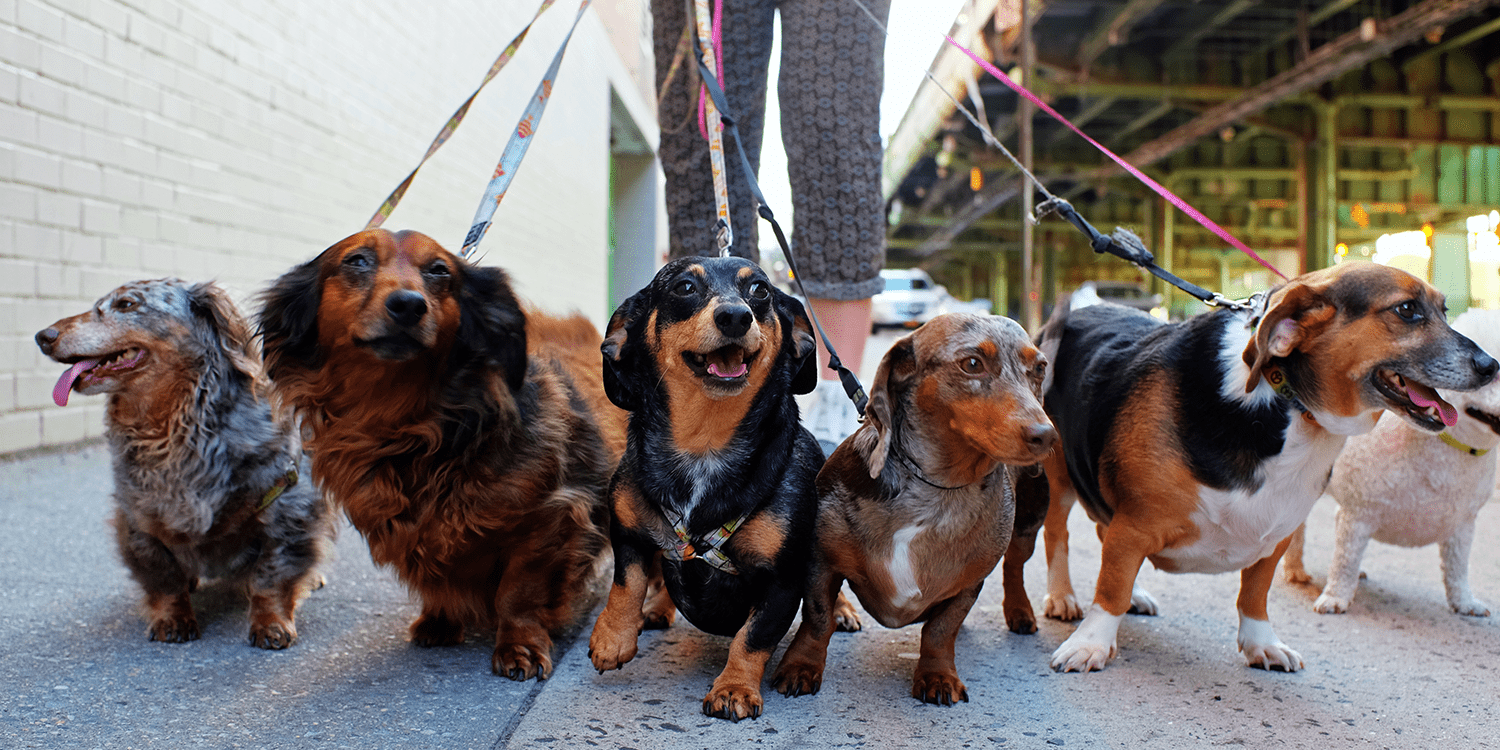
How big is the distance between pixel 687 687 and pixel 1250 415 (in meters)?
1.33

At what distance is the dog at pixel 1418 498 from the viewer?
2824 millimetres

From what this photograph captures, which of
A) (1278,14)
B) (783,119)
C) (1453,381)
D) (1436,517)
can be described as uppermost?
(1278,14)

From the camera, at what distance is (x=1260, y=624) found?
2363 millimetres

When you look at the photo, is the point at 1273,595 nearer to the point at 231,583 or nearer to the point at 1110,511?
the point at 1110,511

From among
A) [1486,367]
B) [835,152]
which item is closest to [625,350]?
[835,152]

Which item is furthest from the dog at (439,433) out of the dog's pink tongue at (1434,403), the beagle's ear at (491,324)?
the dog's pink tongue at (1434,403)

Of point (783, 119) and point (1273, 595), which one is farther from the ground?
point (783, 119)

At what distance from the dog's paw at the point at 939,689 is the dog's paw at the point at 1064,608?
74 centimetres

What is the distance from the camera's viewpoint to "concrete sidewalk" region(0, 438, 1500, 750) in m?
1.89

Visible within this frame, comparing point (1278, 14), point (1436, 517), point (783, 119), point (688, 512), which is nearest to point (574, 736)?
point (688, 512)

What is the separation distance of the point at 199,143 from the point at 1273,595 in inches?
225

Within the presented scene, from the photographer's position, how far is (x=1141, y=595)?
2.84 m

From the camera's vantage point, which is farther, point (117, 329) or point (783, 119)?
point (783, 119)

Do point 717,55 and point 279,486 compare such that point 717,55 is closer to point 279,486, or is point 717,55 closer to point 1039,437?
point 279,486
